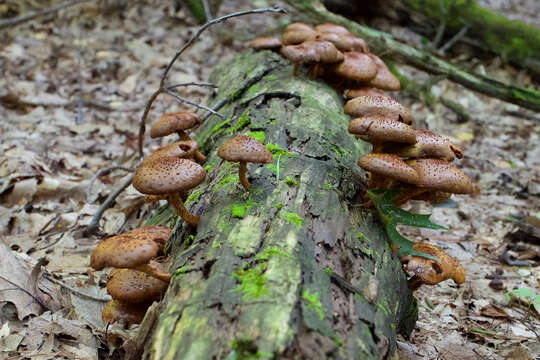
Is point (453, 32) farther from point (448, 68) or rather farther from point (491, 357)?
point (491, 357)

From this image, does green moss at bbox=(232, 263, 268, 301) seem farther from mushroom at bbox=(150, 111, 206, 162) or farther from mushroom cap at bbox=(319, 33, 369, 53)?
mushroom cap at bbox=(319, 33, 369, 53)

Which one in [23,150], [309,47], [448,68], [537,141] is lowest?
[537,141]

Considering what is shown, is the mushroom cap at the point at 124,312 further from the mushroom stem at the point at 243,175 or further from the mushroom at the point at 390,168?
the mushroom at the point at 390,168

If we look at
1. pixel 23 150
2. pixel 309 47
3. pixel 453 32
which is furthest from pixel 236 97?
pixel 453 32

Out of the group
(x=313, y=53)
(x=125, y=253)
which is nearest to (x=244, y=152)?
(x=125, y=253)

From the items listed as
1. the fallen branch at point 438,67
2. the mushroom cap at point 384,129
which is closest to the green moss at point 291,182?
the mushroom cap at point 384,129
